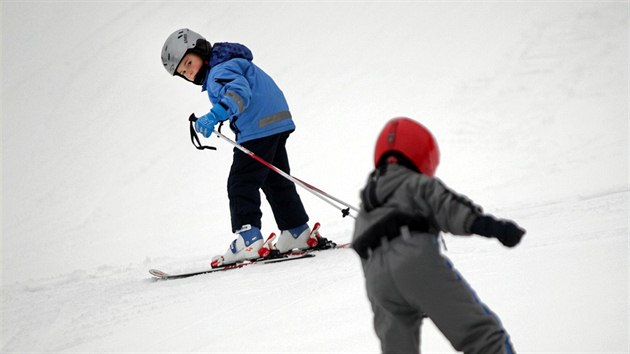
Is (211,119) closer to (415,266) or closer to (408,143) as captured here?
(408,143)

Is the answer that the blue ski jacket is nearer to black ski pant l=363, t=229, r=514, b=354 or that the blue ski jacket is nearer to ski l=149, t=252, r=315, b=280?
ski l=149, t=252, r=315, b=280

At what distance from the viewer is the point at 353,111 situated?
8.59 meters

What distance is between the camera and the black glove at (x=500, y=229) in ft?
5.26

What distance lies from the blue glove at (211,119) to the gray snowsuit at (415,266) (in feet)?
7.17

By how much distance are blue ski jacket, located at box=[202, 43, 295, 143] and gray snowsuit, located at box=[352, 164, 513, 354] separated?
2.35m

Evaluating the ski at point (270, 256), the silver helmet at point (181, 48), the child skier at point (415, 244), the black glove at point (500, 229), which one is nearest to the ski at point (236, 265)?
the ski at point (270, 256)


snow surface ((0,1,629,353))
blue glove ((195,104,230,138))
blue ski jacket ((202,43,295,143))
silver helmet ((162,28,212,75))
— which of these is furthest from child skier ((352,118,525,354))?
silver helmet ((162,28,212,75))

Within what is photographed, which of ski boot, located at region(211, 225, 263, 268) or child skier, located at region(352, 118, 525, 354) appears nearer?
child skier, located at region(352, 118, 525, 354)

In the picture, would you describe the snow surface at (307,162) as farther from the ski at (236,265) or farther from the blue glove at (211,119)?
the blue glove at (211,119)

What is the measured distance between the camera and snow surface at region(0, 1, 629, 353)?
284 centimetres

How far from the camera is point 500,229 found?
63.5 inches

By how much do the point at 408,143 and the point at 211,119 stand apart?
2.26 m

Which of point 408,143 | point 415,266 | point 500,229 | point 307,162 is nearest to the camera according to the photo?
point 500,229

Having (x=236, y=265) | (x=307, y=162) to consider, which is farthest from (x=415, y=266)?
(x=307, y=162)
